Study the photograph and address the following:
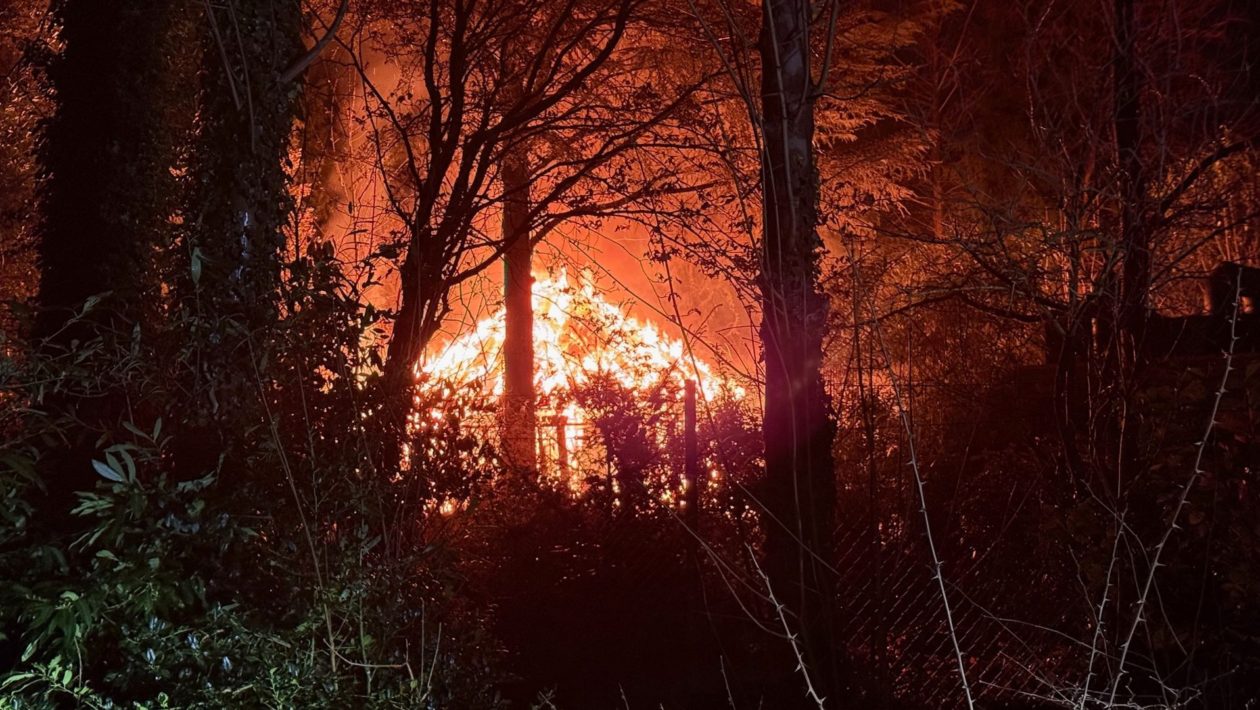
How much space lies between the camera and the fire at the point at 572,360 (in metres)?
8.55

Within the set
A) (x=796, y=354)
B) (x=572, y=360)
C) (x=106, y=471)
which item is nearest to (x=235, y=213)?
(x=106, y=471)

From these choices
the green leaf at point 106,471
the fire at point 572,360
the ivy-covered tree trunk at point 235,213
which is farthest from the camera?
the fire at point 572,360

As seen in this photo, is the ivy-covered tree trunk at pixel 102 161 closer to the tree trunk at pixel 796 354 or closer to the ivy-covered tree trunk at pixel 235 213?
the ivy-covered tree trunk at pixel 235 213

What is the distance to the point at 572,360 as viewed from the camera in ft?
41.1

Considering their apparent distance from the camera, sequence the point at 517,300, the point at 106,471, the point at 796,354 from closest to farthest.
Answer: the point at 106,471
the point at 796,354
the point at 517,300

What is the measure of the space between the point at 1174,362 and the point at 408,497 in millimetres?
4073

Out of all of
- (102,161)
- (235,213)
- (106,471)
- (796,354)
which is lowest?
(106,471)

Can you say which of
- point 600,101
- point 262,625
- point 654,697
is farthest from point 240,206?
point 600,101

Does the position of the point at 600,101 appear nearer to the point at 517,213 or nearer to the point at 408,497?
the point at 517,213

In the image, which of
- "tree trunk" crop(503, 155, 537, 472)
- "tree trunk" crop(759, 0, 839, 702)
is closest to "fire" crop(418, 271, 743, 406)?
"tree trunk" crop(503, 155, 537, 472)

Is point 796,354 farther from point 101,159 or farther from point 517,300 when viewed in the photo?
point 517,300

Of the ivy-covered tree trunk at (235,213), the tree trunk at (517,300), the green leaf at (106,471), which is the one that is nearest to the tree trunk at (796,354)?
the ivy-covered tree trunk at (235,213)

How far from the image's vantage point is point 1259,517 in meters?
4.98

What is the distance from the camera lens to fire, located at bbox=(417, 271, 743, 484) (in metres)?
8.55
